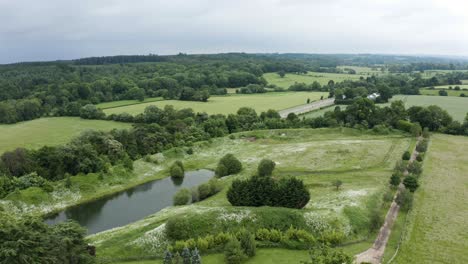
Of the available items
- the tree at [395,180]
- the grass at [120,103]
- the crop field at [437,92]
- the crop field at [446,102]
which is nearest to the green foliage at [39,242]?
the tree at [395,180]

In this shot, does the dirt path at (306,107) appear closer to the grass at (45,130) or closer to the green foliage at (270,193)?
the grass at (45,130)

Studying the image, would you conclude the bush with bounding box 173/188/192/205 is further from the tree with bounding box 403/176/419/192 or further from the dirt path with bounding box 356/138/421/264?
the tree with bounding box 403/176/419/192

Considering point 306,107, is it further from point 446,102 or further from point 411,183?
point 411,183

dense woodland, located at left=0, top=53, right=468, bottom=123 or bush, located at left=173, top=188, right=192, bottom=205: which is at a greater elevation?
dense woodland, located at left=0, top=53, right=468, bottom=123

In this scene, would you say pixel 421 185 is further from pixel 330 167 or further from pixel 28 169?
pixel 28 169

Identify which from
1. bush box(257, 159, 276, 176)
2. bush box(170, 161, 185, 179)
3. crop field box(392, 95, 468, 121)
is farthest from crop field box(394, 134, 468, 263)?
crop field box(392, 95, 468, 121)
